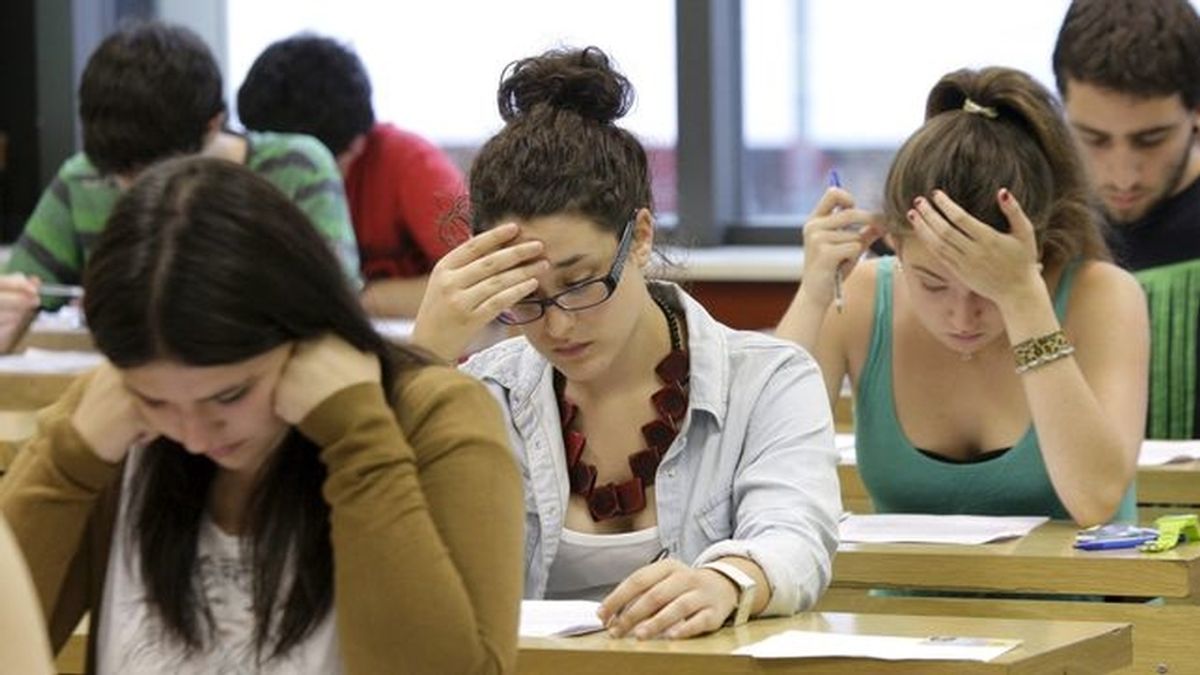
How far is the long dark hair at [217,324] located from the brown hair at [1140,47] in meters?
1.96

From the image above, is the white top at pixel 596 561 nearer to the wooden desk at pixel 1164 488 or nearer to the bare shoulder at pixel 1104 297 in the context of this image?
the wooden desk at pixel 1164 488

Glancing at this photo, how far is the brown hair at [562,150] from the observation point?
8.30ft

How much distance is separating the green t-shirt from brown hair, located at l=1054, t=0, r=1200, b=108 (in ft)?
5.93

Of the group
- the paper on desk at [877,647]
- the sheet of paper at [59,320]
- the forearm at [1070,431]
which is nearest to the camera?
the paper on desk at [877,647]

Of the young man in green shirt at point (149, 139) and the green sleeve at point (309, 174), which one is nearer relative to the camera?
the young man in green shirt at point (149, 139)

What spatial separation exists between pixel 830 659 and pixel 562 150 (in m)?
0.71

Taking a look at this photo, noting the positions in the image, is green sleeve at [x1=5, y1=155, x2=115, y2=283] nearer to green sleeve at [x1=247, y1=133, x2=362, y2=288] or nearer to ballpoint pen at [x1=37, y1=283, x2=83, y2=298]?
ballpoint pen at [x1=37, y1=283, x2=83, y2=298]

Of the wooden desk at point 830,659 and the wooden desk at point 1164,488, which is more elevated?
the wooden desk at point 830,659

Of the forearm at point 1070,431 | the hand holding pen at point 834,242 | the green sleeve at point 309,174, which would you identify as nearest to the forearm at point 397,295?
the green sleeve at point 309,174

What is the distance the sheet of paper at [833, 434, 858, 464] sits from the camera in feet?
11.1

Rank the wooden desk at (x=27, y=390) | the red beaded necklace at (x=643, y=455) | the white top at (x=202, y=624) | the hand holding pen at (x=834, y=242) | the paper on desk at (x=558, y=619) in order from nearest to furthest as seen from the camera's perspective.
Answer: the white top at (x=202, y=624)
the paper on desk at (x=558, y=619)
the red beaded necklace at (x=643, y=455)
the hand holding pen at (x=834, y=242)
the wooden desk at (x=27, y=390)

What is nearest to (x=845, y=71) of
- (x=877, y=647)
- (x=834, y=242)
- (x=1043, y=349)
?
(x=834, y=242)

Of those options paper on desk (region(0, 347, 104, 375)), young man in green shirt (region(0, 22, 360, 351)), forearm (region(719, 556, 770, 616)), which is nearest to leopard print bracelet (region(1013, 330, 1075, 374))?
forearm (region(719, 556, 770, 616))

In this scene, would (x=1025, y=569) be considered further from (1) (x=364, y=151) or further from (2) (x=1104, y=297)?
(1) (x=364, y=151)
